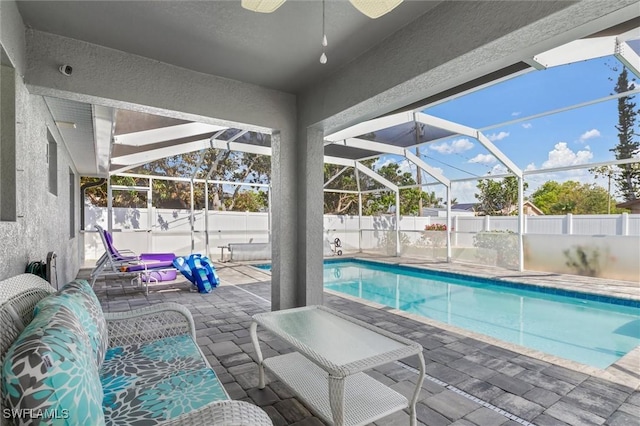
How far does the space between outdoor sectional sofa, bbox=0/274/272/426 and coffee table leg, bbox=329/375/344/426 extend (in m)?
0.56

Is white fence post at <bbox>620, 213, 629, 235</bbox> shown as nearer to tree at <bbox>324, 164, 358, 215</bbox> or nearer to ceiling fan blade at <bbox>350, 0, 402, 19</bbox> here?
ceiling fan blade at <bbox>350, 0, 402, 19</bbox>

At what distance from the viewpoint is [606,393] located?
245 centimetres

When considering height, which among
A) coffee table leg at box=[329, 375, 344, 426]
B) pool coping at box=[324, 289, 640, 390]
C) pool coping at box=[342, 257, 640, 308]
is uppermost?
coffee table leg at box=[329, 375, 344, 426]

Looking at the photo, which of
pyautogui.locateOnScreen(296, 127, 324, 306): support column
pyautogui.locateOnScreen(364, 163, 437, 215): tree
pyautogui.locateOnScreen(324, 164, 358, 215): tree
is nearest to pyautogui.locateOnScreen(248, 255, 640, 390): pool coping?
pyautogui.locateOnScreen(296, 127, 324, 306): support column

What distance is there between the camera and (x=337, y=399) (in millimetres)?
1670

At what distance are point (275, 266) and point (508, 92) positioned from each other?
649 cm

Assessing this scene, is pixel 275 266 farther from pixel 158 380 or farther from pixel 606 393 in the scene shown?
pixel 606 393

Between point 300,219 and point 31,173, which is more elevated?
point 31,173

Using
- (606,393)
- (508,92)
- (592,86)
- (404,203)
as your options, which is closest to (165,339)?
(606,393)

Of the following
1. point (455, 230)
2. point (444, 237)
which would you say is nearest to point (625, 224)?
point (455, 230)

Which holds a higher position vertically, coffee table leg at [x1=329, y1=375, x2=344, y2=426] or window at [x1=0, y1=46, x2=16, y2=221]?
window at [x1=0, y1=46, x2=16, y2=221]

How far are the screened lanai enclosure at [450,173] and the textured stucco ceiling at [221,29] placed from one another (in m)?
1.11

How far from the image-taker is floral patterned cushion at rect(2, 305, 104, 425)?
0.93 metres

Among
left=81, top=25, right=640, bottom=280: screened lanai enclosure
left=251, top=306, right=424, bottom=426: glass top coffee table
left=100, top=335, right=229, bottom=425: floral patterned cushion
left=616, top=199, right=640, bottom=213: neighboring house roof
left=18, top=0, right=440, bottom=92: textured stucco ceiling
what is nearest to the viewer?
left=100, top=335, right=229, bottom=425: floral patterned cushion
